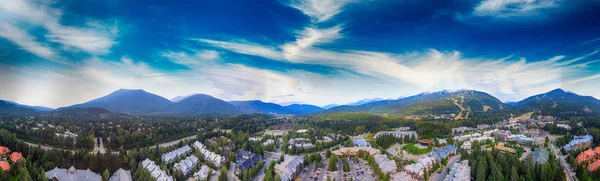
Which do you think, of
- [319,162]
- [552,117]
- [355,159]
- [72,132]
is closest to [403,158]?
[355,159]

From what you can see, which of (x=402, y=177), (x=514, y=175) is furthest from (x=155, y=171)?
(x=514, y=175)

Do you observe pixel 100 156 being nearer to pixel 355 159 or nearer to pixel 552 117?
pixel 355 159

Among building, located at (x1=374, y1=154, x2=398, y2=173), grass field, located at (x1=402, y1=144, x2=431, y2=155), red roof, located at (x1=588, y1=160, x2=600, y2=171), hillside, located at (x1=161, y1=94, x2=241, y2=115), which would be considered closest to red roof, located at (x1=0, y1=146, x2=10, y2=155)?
building, located at (x1=374, y1=154, x2=398, y2=173)

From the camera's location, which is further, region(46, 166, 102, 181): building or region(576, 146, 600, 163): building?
region(576, 146, 600, 163): building

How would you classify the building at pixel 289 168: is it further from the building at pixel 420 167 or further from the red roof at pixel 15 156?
the red roof at pixel 15 156

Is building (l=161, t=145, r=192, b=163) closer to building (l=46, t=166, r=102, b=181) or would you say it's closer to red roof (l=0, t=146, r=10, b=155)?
building (l=46, t=166, r=102, b=181)

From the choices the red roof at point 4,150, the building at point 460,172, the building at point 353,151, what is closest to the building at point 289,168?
the building at point 353,151
